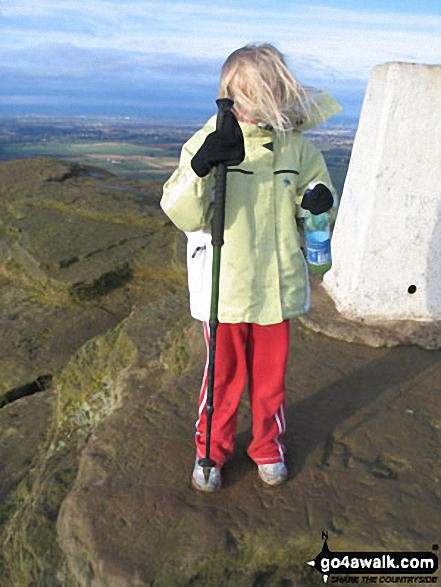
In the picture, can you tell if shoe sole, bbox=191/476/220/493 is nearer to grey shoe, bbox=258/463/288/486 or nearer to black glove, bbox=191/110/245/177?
grey shoe, bbox=258/463/288/486

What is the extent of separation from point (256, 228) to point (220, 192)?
13.9 inches

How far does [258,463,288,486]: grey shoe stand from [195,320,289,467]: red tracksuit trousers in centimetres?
3

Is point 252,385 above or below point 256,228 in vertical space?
below

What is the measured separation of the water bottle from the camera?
10.7ft

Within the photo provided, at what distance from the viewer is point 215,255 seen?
3047 millimetres

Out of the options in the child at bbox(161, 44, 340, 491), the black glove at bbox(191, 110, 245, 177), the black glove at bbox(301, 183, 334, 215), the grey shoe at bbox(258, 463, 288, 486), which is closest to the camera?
the black glove at bbox(191, 110, 245, 177)

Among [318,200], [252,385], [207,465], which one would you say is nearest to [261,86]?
[318,200]

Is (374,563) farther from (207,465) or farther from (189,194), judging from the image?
(189,194)

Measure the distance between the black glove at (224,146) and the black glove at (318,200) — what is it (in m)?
0.49

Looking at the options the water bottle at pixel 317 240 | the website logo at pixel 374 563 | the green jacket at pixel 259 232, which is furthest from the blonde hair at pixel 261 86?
the website logo at pixel 374 563

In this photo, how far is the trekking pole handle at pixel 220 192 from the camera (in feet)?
9.14

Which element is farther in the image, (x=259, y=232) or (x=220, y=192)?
(x=259, y=232)

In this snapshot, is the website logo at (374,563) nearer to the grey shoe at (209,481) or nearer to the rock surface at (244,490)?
the rock surface at (244,490)

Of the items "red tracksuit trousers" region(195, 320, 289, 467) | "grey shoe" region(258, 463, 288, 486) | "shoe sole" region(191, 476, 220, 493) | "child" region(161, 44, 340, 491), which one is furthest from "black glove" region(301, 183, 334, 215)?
"shoe sole" region(191, 476, 220, 493)
